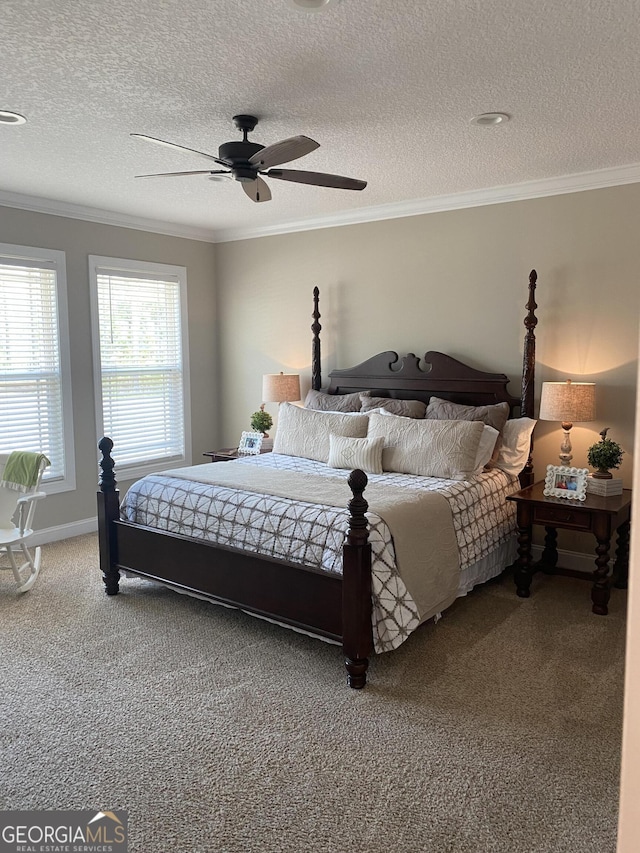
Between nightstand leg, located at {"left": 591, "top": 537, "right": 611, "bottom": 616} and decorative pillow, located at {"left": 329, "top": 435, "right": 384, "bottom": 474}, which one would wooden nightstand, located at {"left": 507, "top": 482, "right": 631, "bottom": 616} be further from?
decorative pillow, located at {"left": 329, "top": 435, "right": 384, "bottom": 474}

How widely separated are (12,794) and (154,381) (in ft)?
13.1

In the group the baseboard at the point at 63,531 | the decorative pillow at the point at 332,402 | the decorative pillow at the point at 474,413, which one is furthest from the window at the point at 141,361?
the decorative pillow at the point at 474,413

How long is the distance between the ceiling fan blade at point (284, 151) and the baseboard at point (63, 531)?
3.42 m

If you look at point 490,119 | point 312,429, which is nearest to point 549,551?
point 312,429

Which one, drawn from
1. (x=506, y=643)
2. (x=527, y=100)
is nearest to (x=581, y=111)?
(x=527, y=100)

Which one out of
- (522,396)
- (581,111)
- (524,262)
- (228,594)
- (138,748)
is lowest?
(138,748)

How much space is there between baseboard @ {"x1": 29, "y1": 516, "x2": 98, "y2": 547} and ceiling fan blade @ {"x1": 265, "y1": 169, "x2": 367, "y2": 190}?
334 centimetres

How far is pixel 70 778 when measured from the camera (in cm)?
227

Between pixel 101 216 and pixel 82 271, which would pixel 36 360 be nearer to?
pixel 82 271

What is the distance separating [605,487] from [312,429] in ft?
6.44

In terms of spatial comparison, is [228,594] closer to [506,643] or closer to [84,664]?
[84,664]

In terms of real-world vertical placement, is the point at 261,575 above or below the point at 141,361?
below

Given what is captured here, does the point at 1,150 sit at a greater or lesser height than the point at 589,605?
greater

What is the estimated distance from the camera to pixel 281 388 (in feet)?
17.7
